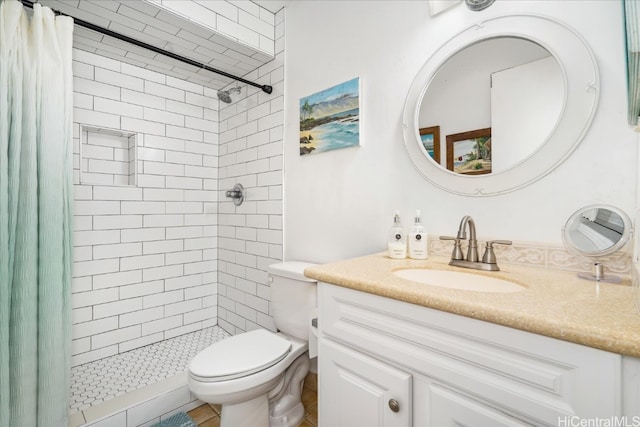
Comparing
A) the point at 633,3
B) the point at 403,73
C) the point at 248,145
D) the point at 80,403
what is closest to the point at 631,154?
the point at 633,3

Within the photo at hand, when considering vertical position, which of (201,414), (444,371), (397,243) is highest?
(397,243)

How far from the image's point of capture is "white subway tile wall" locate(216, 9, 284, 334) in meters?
2.05

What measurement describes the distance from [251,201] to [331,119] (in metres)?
0.91

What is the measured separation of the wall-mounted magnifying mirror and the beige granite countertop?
68 millimetres

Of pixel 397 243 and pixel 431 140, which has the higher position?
pixel 431 140

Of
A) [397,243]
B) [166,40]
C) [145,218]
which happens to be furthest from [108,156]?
[397,243]

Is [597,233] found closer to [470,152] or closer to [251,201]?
[470,152]

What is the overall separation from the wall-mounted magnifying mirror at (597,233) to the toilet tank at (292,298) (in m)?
1.04

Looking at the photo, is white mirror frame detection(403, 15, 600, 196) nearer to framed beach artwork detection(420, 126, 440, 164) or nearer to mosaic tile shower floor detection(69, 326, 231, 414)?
framed beach artwork detection(420, 126, 440, 164)

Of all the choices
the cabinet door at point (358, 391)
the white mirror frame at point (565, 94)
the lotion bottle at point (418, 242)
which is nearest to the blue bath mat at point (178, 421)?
the cabinet door at point (358, 391)

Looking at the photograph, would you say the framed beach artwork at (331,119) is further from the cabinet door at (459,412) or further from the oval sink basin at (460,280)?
the cabinet door at (459,412)

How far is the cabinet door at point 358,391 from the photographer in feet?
2.71

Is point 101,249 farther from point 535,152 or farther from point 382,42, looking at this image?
point 535,152

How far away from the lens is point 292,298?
1609mm
